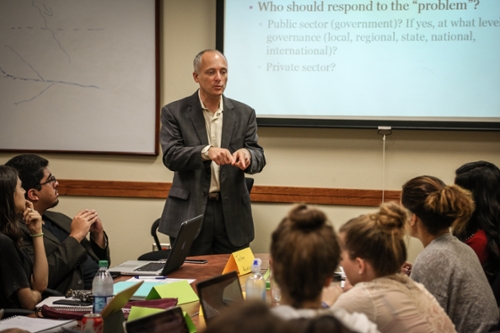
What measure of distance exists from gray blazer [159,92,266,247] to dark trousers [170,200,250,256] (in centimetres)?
4

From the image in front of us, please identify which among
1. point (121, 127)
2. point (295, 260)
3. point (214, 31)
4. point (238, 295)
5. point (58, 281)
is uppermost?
point (214, 31)

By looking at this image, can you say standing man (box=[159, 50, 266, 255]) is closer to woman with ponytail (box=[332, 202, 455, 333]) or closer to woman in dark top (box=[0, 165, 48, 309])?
woman in dark top (box=[0, 165, 48, 309])

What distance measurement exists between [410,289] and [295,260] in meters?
0.61

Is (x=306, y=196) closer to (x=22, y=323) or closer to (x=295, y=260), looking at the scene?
(x=22, y=323)

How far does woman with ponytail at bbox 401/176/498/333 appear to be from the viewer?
7.42 ft

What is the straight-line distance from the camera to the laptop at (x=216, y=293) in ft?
5.70

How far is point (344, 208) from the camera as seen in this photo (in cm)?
435

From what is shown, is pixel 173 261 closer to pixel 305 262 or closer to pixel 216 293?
pixel 216 293

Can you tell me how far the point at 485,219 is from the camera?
8.98 ft

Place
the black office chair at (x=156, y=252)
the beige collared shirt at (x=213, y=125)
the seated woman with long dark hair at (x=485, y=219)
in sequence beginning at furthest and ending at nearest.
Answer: the black office chair at (x=156, y=252)
the beige collared shirt at (x=213, y=125)
the seated woman with long dark hair at (x=485, y=219)

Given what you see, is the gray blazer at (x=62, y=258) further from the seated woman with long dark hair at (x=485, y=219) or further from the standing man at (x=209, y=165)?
the seated woman with long dark hair at (x=485, y=219)

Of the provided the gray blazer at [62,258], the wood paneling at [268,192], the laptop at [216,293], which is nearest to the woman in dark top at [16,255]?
the gray blazer at [62,258]

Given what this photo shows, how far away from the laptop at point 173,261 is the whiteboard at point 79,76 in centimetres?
172

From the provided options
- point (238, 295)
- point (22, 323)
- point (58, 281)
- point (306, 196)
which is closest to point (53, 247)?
point (58, 281)
